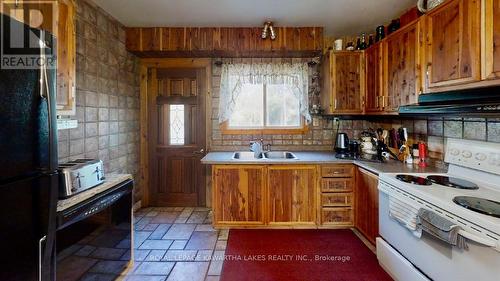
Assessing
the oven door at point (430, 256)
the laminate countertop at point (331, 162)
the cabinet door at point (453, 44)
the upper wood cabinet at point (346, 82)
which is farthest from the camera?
the upper wood cabinet at point (346, 82)

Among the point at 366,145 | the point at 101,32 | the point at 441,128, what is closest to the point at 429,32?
the point at 441,128

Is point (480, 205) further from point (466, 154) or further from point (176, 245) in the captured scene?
point (176, 245)

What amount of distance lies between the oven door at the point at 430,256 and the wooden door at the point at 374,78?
1169mm

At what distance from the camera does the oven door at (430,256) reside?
1317 millimetres

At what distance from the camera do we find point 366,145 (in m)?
3.42

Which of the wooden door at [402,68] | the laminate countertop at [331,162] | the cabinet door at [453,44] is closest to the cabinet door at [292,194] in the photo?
the laminate countertop at [331,162]

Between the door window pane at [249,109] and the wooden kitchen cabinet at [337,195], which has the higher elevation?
the door window pane at [249,109]

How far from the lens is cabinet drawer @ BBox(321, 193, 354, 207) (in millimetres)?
3068

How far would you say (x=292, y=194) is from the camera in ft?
10.1

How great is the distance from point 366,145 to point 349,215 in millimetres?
942

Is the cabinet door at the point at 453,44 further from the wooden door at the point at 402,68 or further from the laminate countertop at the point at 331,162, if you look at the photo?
the laminate countertop at the point at 331,162

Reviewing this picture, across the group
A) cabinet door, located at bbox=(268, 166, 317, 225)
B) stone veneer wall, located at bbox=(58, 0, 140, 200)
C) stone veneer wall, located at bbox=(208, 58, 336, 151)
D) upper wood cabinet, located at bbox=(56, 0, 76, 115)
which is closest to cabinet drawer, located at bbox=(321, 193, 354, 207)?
cabinet door, located at bbox=(268, 166, 317, 225)

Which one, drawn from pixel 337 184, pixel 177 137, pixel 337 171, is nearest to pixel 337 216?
pixel 337 184

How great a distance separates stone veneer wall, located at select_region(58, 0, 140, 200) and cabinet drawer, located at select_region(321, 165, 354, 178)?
2.48 meters
